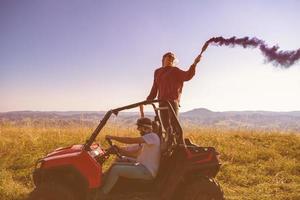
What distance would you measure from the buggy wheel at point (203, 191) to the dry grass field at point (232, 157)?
249cm

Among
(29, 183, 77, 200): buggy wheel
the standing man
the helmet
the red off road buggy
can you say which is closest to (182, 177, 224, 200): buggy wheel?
the red off road buggy

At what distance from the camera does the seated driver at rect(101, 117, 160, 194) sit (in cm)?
650

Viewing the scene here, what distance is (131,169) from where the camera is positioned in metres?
6.57

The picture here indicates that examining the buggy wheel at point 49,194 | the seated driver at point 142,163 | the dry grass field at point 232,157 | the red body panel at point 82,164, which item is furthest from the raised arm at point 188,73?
the buggy wheel at point 49,194

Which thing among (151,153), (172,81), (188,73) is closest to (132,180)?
(151,153)

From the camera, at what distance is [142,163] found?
6672 mm

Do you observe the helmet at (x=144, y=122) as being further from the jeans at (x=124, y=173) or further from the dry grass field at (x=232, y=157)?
the dry grass field at (x=232, y=157)

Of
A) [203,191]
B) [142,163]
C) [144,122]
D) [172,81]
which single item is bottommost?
[203,191]

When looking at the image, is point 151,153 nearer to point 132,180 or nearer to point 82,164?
point 132,180

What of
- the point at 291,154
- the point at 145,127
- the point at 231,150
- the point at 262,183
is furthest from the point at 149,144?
the point at 291,154

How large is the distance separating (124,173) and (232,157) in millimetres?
6842

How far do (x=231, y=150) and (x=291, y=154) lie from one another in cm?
197

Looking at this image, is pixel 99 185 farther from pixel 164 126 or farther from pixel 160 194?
pixel 164 126

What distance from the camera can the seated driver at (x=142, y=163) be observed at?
6.50 m
